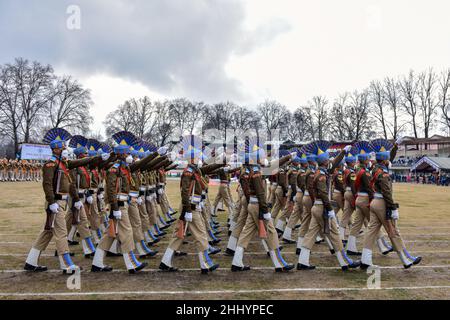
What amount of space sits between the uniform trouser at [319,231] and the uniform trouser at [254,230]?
0.66 metres

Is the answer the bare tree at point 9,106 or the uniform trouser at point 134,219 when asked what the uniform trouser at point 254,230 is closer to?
the uniform trouser at point 134,219

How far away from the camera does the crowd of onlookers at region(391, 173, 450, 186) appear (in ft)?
133

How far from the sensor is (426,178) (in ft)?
147

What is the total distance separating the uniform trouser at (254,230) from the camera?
6.66 metres

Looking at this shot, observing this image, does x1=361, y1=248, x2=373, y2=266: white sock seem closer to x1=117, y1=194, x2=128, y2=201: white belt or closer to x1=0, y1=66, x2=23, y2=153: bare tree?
x1=117, y1=194, x2=128, y2=201: white belt

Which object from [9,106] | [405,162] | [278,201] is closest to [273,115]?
[405,162]

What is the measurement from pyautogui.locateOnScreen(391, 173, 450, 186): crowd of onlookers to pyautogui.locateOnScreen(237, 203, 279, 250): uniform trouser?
4051 centimetres

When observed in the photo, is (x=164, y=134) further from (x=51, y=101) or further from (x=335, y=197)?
(x=335, y=197)

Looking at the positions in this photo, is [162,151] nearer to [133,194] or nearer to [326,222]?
[133,194]

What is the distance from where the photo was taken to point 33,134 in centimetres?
5091

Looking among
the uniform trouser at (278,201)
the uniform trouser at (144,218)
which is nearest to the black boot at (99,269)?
the uniform trouser at (144,218)

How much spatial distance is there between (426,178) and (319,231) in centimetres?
4405

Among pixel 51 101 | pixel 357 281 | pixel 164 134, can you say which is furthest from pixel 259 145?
pixel 164 134
